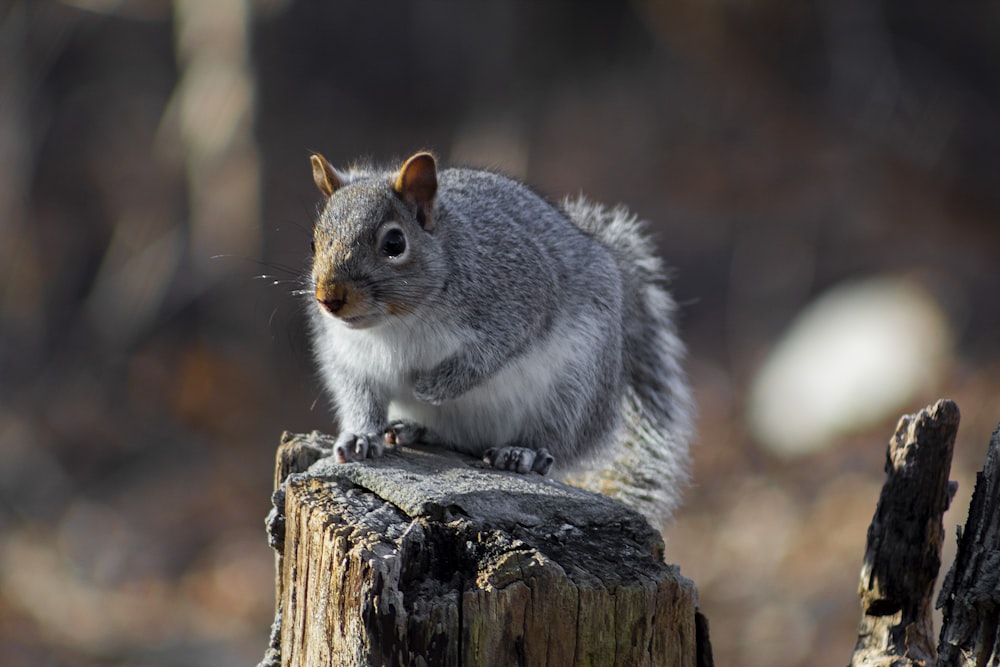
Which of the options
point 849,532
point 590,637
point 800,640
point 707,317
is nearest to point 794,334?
point 707,317

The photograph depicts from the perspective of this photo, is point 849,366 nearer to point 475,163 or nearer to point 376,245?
point 475,163

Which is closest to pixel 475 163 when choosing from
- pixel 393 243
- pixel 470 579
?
pixel 393 243

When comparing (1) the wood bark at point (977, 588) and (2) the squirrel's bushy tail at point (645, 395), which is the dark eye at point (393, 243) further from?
(1) the wood bark at point (977, 588)

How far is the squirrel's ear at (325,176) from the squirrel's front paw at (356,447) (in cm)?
69

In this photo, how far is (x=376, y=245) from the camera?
2.82 meters

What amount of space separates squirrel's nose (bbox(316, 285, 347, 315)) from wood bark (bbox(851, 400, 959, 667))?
4.23 ft

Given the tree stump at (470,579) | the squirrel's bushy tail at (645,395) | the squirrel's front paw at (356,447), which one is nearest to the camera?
the tree stump at (470,579)

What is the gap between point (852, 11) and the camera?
7633 millimetres

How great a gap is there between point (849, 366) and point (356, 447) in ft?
17.4

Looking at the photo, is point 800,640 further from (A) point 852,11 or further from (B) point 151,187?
(B) point 151,187

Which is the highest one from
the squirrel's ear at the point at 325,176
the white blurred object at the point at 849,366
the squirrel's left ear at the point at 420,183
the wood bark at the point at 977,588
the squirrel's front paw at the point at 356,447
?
the white blurred object at the point at 849,366

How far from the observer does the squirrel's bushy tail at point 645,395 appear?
11.4 feet

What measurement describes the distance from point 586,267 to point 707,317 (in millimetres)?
5902

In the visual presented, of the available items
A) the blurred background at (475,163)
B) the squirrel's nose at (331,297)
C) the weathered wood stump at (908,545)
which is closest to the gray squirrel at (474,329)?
the squirrel's nose at (331,297)
